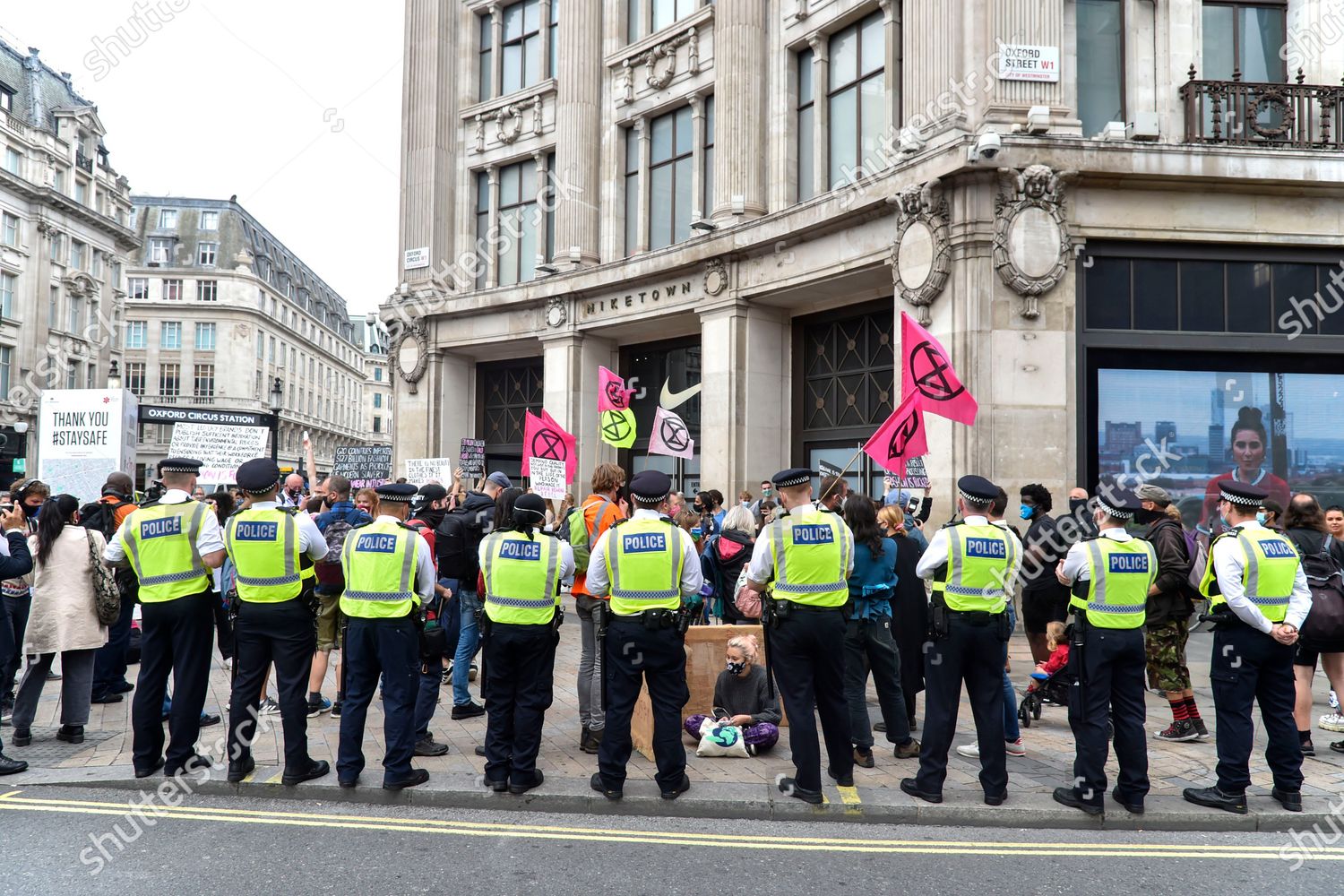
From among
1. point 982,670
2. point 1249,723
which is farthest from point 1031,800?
point 1249,723

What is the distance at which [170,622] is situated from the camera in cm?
651

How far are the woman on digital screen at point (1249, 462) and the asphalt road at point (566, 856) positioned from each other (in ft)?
28.6

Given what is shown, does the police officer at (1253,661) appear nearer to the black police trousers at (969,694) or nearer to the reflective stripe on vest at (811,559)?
the black police trousers at (969,694)

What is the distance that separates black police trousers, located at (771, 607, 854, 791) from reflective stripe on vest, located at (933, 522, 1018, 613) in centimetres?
76

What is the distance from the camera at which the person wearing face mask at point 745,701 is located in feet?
23.7

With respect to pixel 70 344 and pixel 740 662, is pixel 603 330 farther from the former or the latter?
pixel 70 344

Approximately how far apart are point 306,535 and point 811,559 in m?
3.46

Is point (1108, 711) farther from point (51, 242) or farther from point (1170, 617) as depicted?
point (51, 242)

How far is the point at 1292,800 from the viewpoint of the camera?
5.97m

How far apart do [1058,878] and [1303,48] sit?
13948 millimetres

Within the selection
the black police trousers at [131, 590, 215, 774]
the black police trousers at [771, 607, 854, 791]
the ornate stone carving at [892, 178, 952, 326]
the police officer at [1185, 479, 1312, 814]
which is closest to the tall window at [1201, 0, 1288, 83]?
the ornate stone carving at [892, 178, 952, 326]

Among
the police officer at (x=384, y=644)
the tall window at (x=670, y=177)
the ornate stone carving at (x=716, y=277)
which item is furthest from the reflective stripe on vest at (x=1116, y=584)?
the tall window at (x=670, y=177)

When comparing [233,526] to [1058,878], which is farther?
[233,526]

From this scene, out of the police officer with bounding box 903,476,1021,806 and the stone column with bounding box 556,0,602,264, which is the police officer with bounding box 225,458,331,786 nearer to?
the police officer with bounding box 903,476,1021,806
